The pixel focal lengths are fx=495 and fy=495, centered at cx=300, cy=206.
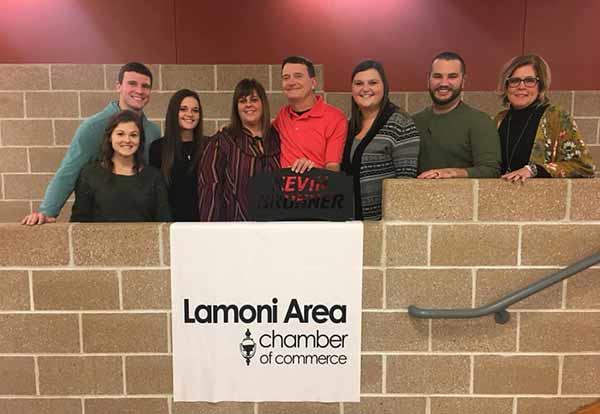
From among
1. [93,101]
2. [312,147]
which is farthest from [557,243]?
[93,101]

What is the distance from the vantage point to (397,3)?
3326mm

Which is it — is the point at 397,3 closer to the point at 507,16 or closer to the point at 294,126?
the point at 507,16

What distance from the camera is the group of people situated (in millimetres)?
1866

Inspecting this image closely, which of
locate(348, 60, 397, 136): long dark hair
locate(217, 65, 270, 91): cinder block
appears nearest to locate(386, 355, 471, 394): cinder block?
locate(348, 60, 397, 136): long dark hair

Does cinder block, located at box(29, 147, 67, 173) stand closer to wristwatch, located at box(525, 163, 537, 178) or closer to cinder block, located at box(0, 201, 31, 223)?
cinder block, located at box(0, 201, 31, 223)

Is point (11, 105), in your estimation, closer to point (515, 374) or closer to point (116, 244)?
point (116, 244)

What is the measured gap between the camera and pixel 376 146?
1.88m

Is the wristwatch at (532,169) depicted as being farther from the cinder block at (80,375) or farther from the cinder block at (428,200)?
the cinder block at (80,375)

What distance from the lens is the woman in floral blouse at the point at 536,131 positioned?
183 cm

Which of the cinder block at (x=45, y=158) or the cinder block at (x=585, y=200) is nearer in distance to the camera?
the cinder block at (x=585, y=200)

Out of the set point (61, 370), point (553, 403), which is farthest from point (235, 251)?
point (553, 403)

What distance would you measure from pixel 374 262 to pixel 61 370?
48.8 inches

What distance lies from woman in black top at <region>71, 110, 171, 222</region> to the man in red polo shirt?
525mm

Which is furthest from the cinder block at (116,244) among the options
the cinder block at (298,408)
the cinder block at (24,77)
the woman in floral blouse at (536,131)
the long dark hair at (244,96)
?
the cinder block at (24,77)
